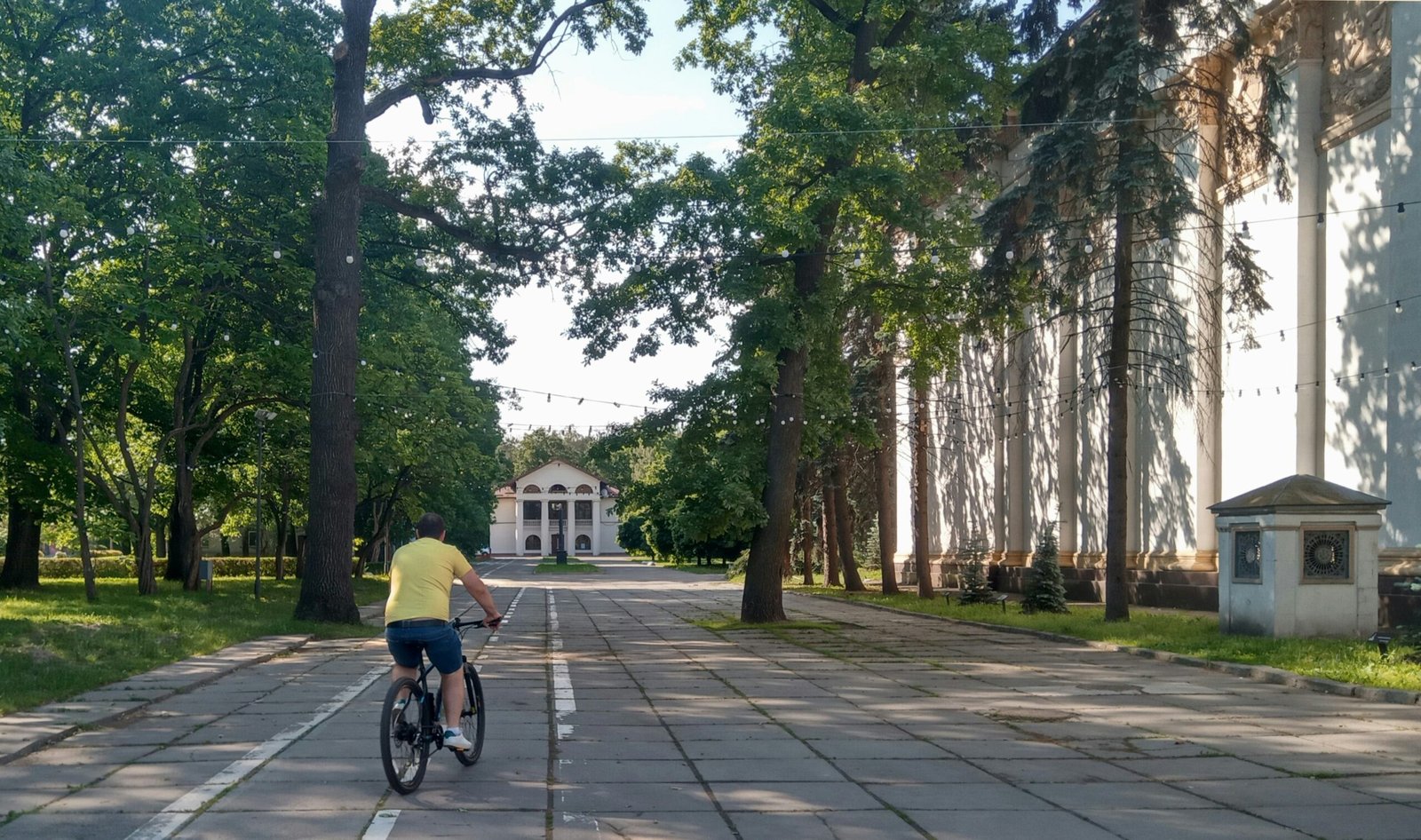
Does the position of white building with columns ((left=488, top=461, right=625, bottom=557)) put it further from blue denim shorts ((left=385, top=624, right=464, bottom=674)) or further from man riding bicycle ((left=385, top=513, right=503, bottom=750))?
blue denim shorts ((left=385, top=624, right=464, bottom=674))

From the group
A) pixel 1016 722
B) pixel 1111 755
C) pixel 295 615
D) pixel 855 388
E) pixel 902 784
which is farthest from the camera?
pixel 855 388

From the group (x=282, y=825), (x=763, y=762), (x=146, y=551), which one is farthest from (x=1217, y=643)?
(x=146, y=551)

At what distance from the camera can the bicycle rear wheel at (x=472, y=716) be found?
8.77m

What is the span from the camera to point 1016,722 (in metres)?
11.4

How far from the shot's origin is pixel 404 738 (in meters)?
7.82

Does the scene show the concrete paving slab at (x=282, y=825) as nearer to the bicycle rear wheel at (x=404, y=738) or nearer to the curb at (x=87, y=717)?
the bicycle rear wheel at (x=404, y=738)

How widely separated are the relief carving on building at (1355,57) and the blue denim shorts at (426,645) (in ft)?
71.1

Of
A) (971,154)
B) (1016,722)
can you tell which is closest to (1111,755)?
(1016,722)

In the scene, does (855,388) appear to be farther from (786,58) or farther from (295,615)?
(295,615)

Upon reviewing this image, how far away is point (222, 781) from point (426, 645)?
5.07 feet

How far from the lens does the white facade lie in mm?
22562

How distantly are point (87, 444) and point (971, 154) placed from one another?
27578 mm

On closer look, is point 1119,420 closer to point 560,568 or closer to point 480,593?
point 480,593

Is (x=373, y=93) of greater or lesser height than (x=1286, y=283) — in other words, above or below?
above
